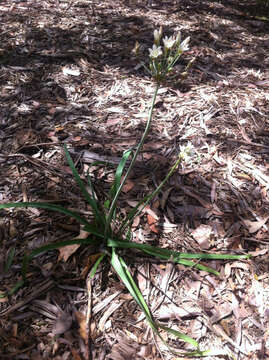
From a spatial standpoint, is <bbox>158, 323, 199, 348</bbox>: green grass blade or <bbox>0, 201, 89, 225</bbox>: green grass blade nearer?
<bbox>158, 323, 199, 348</bbox>: green grass blade

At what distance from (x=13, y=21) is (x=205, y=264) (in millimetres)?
4090

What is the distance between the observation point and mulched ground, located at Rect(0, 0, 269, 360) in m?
1.77

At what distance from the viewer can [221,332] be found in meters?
1.80

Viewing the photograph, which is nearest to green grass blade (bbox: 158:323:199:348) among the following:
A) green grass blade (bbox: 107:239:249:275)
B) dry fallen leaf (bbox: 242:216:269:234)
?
green grass blade (bbox: 107:239:249:275)

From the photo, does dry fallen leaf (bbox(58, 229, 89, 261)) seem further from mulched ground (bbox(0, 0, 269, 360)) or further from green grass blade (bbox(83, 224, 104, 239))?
green grass blade (bbox(83, 224, 104, 239))

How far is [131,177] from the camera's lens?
8.22ft

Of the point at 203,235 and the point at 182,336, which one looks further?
the point at 203,235

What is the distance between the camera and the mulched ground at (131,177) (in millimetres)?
1768

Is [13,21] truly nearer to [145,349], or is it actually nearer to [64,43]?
[64,43]

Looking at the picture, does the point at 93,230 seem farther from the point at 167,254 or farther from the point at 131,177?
the point at 131,177

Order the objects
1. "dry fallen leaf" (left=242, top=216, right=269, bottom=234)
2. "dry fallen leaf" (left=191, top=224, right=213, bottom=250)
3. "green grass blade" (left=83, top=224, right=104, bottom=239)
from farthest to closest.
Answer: "dry fallen leaf" (left=242, top=216, right=269, bottom=234), "dry fallen leaf" (left=191, top=224, right=213, bottom=250), "green grass blade" (left=83, top=224, right=104, bottom=239)

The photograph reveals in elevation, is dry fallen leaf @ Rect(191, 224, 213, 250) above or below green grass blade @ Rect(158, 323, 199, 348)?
above

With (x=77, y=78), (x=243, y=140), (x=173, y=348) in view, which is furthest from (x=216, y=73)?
(x=173, y=348)

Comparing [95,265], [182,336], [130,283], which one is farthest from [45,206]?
[182,336]
